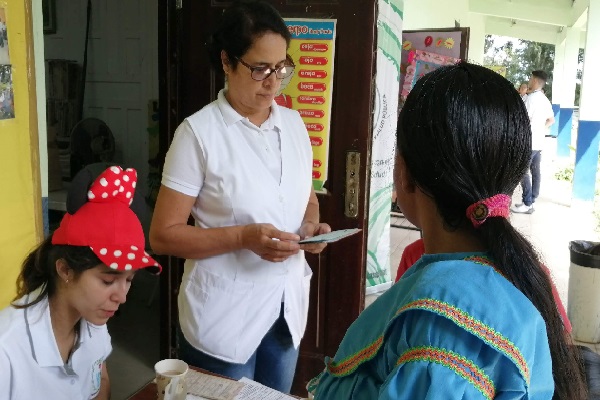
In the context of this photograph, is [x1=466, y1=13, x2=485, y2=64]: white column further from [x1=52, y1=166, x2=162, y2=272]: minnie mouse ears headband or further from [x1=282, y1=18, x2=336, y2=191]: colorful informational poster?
[x1=52, y1=166, x2=162, y2=272]: minnie mouse ears headband

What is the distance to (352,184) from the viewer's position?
102 inches

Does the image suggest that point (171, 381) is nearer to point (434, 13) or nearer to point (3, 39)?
point (3, 39)

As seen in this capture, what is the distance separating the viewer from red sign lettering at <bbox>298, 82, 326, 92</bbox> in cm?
263

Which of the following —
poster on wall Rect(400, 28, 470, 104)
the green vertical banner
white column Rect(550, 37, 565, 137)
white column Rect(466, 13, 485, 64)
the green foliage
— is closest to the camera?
the green vertical banner

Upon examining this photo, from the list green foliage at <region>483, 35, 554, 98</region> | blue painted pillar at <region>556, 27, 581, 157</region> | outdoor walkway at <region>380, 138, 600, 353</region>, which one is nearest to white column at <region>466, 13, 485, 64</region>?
blue painted pillar at <region>556, 27, 581, 157</region>

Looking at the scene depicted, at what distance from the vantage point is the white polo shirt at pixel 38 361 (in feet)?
4.25

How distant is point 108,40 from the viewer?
169 inches

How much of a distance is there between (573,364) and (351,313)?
1898 millimetres

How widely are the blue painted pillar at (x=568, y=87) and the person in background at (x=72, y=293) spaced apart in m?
15.2

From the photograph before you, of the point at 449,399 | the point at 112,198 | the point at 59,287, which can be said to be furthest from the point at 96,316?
the point at 449,399

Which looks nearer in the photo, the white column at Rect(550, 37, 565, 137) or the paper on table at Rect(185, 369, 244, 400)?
the paper on table at Rect(185, 369, 244, 400)

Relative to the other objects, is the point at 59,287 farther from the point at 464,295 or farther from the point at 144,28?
the point at 144,28

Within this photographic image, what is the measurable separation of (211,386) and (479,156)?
91 cm

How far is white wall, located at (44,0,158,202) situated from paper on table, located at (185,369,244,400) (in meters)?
3.11
